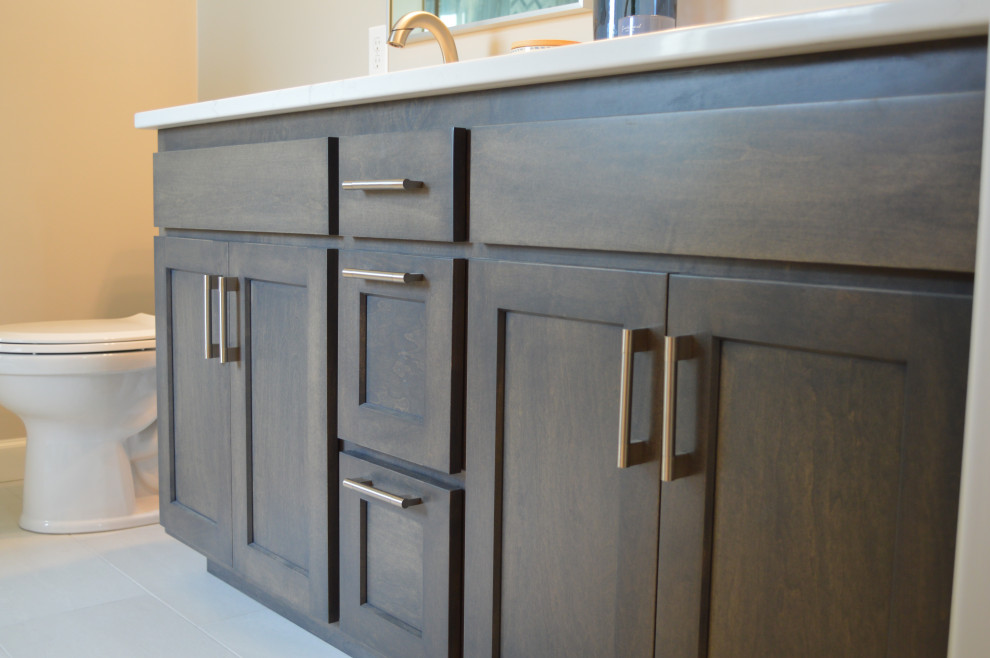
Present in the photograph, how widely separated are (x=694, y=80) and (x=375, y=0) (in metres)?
1.39

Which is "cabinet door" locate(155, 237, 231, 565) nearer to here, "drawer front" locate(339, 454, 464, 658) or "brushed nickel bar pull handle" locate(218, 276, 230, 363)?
"brushed nickel bar pull handle" locate(218, 276, 230, 363)

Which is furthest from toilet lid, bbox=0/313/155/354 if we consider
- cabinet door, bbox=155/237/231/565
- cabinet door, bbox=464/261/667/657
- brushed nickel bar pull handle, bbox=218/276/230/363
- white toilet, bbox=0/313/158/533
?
cabinet door, bbox=464/261/667/657

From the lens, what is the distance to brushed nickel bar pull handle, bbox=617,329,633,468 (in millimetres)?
801

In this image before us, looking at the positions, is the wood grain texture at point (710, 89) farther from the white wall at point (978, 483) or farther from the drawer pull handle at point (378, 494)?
the drawer pull handle at point (378, 494)

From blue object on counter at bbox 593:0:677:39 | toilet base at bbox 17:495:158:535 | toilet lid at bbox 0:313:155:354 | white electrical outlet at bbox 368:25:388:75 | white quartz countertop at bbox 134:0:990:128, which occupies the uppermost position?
white electrical outlet at bbox 368:25:388:75

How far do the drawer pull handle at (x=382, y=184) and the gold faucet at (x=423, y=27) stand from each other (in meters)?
0.35

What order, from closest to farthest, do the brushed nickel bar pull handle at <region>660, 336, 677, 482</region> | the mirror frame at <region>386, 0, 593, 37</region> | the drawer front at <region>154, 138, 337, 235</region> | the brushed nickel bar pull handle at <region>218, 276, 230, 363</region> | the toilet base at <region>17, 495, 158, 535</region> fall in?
the brushed nickel bar pull handle at <region>660, 336, 677, 482</region>
the drawer front at <region>154, 138, 337, 235</region>
the brushed nickel bar pull handle at <region>218, 276, 230, 363</region>
the mirror frame at <region>386, 0, 593, 37</region>
the toilet base at <region>17, 495, 158, 535</region>

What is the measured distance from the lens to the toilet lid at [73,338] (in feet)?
5.74

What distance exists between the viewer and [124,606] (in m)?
1.53

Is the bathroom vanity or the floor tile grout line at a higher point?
the bathroom vanity

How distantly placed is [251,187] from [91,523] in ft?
3.25

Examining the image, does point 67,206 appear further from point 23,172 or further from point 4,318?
point 4,318

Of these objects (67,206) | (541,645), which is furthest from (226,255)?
(67,206)

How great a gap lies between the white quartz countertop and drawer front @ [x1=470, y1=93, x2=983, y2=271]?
0.05 metres
